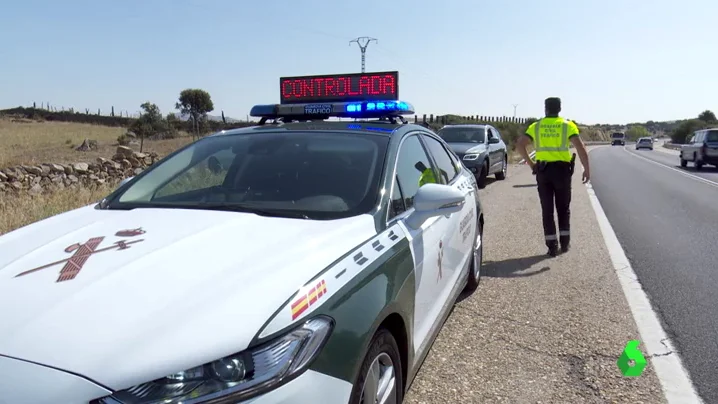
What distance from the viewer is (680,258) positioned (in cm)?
638

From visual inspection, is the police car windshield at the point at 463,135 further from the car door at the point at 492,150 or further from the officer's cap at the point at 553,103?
the officer's cap at the point at 553,103

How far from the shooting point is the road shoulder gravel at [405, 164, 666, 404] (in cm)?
321

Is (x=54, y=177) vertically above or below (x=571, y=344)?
above

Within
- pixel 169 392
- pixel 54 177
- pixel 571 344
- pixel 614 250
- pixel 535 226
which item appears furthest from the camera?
pixel 54 177

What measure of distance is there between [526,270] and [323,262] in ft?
13.8

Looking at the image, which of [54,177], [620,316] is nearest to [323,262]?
[620,316]

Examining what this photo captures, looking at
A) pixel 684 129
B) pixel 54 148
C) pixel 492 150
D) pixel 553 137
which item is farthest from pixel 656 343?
pixel 684 129

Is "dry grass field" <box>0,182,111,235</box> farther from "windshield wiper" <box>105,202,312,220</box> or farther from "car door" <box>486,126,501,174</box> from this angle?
"car door" <box>486,126,501,174</box>

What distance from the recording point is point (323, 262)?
212 centimetres

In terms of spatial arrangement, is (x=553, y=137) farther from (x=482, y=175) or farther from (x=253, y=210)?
(x=482, y=175)

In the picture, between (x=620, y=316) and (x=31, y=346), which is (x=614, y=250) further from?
(x=31, y=346)

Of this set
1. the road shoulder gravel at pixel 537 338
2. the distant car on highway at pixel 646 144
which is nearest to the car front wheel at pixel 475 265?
the road shoulder gravel at pixel 537 338

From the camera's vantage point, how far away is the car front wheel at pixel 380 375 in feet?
6.86

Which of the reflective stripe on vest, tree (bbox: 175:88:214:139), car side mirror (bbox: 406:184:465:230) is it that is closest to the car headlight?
car side mirror (bbox: 406:184:465:230)
